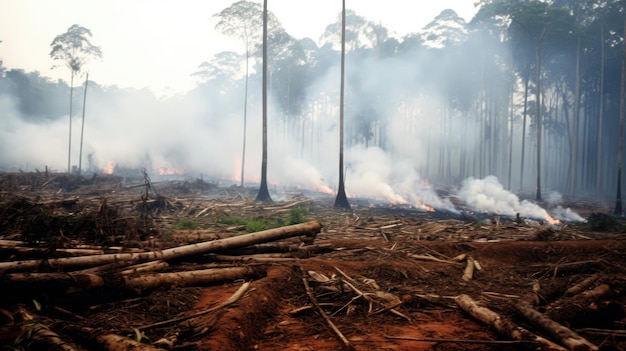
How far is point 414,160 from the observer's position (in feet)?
188

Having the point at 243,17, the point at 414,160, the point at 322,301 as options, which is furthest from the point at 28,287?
the point at 414,160

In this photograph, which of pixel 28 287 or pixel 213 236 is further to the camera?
pixel 213 236

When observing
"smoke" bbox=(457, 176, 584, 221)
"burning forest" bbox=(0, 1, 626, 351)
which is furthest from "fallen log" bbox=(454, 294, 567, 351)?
"smoke" bbox=(457, 176, 584, 221)

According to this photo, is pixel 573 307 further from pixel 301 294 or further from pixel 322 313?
pixel 301 294

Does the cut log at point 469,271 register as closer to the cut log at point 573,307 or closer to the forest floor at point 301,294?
the forest floor at point 301,294

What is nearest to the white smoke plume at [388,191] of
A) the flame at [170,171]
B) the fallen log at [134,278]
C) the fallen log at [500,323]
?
the fallen log at [500,323]

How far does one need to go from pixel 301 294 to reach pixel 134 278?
2.31 metres

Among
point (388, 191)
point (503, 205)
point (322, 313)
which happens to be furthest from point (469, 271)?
point (388, 191)

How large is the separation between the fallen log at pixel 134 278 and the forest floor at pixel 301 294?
0.06 ft

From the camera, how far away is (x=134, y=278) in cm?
451

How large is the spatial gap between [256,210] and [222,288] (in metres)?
10.6

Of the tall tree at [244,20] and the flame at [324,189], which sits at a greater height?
the tall tree at [244,20]

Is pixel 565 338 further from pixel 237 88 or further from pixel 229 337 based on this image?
pixel 237 88

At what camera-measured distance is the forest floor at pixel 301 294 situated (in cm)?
362
